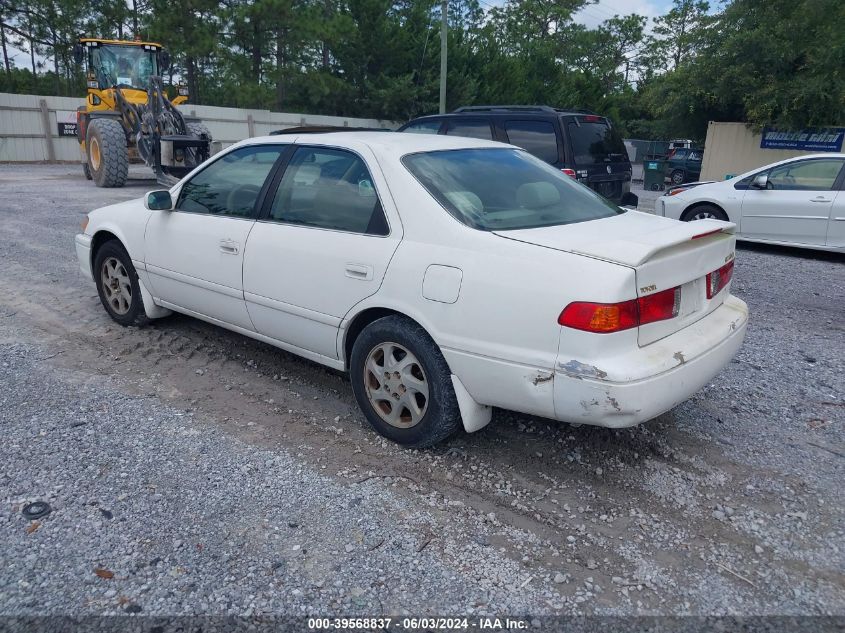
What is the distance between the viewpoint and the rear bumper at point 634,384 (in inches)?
112

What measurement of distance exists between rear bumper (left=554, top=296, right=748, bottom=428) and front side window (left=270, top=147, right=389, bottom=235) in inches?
49.8

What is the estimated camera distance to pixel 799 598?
2527 mm

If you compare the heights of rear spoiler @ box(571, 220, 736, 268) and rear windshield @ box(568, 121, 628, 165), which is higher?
rear windshield @ box(568, 121, 628, 165)

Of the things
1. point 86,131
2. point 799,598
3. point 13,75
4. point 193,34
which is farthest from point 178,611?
point 13,75

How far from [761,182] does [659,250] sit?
7.56 metres

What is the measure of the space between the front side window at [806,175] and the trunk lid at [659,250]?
260 inches

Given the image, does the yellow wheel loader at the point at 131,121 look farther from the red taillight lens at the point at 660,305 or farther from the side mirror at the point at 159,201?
the red taillight lens at the point at 660,305

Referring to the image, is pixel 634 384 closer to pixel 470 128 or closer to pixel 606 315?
pixel 606 315

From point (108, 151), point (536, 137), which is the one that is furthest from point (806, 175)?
point (108, 151)

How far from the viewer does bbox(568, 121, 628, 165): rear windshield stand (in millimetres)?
9047

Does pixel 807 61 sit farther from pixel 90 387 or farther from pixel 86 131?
pixel 90 387

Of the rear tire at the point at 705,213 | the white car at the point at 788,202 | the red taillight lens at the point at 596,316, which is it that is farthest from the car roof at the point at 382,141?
the rear tire at the point at 705,213

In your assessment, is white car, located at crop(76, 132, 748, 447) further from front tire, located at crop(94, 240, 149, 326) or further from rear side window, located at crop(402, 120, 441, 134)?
rear side window, located at crop(402, 120, 441, 134)

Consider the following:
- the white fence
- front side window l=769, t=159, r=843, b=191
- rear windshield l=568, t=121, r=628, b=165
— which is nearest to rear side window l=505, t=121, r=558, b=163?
rear windshield l=568, t=121, r=628, b=165
